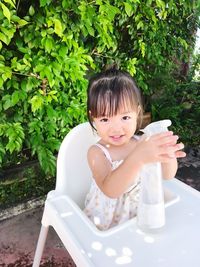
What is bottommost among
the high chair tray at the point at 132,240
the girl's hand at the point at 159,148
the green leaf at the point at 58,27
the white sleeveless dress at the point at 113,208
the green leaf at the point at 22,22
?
the white sleeveless dress at the point at 113,208

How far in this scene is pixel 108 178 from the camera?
3.56 feet

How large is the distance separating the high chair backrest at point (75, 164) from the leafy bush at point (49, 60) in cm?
78

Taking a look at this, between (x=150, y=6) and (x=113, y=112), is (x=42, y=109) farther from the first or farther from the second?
(x=150, y=6)

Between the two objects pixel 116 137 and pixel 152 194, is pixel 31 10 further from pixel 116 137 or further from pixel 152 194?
pixel 152 194

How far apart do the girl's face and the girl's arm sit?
3.5 inches

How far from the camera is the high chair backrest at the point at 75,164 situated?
4.37ft

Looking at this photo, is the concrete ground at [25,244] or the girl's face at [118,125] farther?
the concrete ground at [25,244]

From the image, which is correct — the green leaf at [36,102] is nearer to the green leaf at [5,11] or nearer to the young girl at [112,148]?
the green leaf at [5,11]

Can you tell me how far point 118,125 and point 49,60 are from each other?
1106 millimetres

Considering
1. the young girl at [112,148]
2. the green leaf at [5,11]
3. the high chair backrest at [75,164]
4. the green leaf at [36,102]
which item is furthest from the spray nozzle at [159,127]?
the green leaf at [36,102]

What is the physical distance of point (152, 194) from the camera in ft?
3.20

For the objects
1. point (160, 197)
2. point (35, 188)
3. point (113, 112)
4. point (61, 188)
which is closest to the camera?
point (160, 197)

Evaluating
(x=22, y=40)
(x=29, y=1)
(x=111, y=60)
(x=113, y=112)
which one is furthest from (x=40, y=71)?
(x=113, y=112)

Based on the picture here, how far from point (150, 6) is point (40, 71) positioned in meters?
1.31
